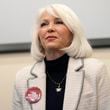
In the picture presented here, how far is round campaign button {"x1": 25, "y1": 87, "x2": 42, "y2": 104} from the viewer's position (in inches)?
75.1

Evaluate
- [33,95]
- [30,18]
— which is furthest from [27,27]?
[33,95]

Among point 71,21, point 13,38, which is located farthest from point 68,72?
point 13,38

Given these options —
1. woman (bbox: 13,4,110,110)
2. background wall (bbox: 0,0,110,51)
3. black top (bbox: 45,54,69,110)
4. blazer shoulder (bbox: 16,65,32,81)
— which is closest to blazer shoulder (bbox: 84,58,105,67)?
woman (bbox: 13,4,110,110)

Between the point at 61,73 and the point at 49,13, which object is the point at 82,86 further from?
the point at 49,13

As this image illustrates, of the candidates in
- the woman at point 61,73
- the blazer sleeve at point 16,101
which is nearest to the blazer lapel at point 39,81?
the woman at point 61,73

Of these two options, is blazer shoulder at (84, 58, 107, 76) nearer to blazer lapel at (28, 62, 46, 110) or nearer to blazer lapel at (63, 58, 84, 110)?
blazer lapel at (63, 58, 84, 110)

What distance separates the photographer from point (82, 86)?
6.02 feet

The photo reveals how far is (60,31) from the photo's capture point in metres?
1.92

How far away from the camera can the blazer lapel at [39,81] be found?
1.89 meters

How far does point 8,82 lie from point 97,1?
74 cm

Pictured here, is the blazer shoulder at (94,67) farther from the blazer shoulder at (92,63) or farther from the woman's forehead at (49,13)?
the woman's forehead at (49,13)

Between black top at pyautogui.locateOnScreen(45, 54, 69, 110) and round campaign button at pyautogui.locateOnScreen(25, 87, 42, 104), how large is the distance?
5cm

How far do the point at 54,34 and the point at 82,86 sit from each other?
32 centimetres

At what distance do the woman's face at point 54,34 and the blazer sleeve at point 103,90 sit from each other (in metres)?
0.26
